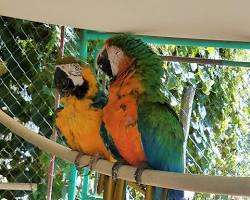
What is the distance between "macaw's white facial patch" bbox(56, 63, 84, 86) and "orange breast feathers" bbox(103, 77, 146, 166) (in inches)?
6.7

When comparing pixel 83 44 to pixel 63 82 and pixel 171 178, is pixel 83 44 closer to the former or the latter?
pixel 63 82

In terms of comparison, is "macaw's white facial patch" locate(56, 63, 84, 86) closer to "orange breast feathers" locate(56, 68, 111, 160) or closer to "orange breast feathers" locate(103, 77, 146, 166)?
"orange breast feathers" locate(56, 68, 111, 160)

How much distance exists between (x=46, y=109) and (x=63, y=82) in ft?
2.28

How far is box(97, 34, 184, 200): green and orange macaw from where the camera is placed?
107 centimetres

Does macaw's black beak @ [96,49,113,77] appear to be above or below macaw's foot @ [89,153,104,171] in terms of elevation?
above

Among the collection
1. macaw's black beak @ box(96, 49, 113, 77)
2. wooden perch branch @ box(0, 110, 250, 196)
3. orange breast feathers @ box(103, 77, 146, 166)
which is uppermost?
macaw's black beak @ box(96, 49, 113, 77)

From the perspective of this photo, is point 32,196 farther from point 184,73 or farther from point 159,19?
point 159,19

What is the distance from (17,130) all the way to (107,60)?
0.90 feet

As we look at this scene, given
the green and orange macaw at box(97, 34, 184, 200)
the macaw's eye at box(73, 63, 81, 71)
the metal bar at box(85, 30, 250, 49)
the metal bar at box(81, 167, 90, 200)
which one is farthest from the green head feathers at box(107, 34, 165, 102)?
the metal bar at box(81, 167, 90, 200)

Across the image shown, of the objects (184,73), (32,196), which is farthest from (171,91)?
(32,196)

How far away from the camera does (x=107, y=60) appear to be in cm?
120

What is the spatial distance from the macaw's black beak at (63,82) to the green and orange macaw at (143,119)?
0.16 m

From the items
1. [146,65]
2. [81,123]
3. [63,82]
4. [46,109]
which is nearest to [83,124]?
[81,123]

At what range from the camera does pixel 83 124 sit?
4.10 ft
